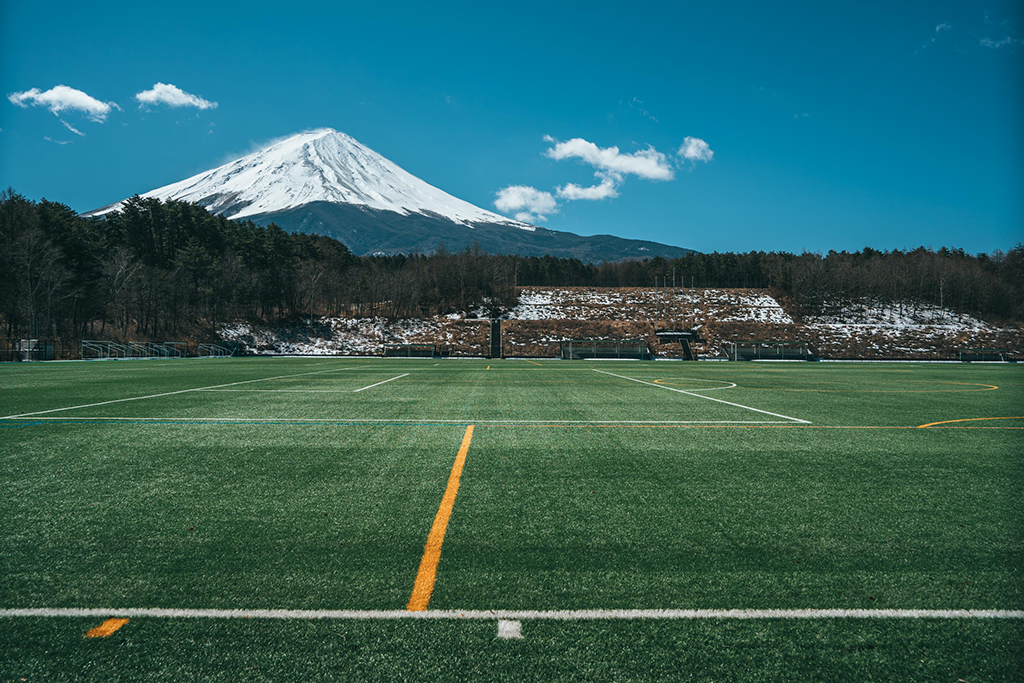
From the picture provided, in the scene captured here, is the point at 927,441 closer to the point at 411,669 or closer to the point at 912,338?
the point at 411,669

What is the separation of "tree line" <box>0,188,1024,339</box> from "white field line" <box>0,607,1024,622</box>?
50855 mm

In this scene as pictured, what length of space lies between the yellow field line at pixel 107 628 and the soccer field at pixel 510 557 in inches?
1.7

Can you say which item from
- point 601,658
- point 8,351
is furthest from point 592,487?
point 8,351

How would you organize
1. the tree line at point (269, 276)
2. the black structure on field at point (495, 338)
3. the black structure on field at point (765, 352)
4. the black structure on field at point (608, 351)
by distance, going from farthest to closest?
the black structure on field at point (495, 338)
the black structure on field at point (608, 351)
the black structure on field at point (765, 352)
the tree line at point (269, 276)

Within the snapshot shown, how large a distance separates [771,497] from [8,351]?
44.7 m

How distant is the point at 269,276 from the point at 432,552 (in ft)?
247

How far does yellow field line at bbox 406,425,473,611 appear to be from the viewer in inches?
100

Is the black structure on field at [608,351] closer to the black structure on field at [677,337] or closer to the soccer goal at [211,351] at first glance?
the black structure on field at [677,337]

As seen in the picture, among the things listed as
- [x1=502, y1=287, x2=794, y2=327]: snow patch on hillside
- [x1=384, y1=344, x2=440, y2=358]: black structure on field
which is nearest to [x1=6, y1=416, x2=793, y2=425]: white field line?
[x1=384, y1=344, x2=440, y2=358]: black structure on field

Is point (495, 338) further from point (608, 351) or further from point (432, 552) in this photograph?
point (432, 552)

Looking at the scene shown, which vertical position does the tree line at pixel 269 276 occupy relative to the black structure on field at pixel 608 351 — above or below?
above

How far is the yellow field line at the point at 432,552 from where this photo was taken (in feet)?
8.35

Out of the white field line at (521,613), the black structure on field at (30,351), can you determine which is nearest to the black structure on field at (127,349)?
the black structure on field at (30,351)

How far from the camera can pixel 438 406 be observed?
9914 millimetres
